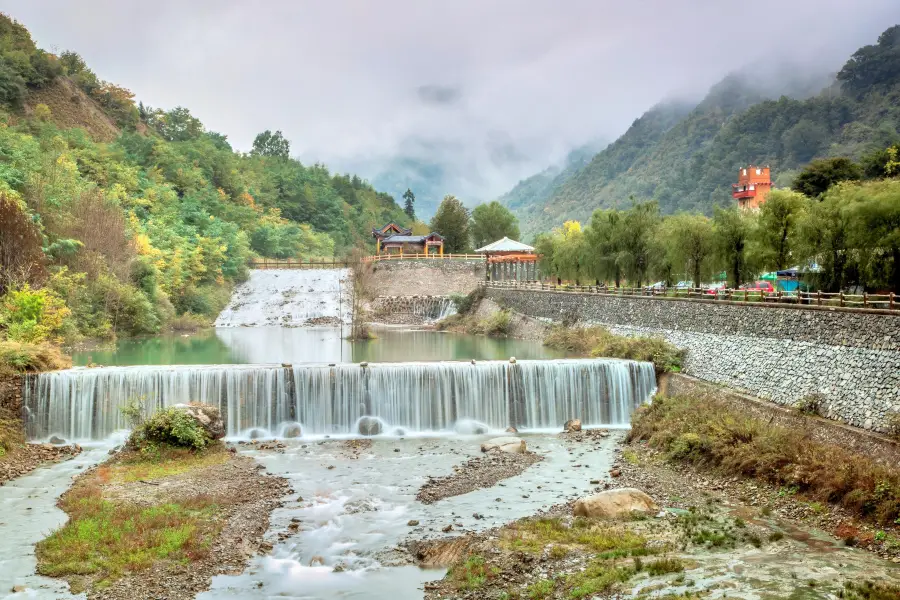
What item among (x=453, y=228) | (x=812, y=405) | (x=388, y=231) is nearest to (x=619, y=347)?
(x=812, y=405)

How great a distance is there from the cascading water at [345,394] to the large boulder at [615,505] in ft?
30.5

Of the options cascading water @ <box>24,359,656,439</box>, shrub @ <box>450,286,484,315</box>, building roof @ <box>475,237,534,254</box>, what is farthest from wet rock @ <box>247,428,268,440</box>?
building roof @ <box>475,237,534,254</box>

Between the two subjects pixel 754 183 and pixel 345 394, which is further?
pixel 754 183

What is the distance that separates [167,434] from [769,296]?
18904 mm

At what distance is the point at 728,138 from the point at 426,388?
89253 mm

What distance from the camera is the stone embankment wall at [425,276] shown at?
65.1 m

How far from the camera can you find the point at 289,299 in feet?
203

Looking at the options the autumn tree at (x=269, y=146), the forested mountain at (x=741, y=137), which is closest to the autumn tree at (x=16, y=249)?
the forested mountain at (x=741, y=137)

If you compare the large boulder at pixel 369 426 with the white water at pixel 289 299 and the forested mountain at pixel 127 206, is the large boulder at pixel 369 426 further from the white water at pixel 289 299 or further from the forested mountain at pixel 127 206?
the white water at pixel 289 299

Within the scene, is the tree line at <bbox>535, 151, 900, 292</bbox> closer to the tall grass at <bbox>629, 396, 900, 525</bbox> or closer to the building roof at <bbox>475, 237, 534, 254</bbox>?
the tall grass at <bbox>629, 396, 900, 525</bbox>

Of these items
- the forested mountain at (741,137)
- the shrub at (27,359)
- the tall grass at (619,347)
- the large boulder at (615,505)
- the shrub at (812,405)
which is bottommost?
the large boulder at (615,505)

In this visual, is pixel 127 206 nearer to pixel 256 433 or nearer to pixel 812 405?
pixel 256 433

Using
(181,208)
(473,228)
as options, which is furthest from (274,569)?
(473,228)

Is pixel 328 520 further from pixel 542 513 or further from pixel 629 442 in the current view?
pixel 629 442
